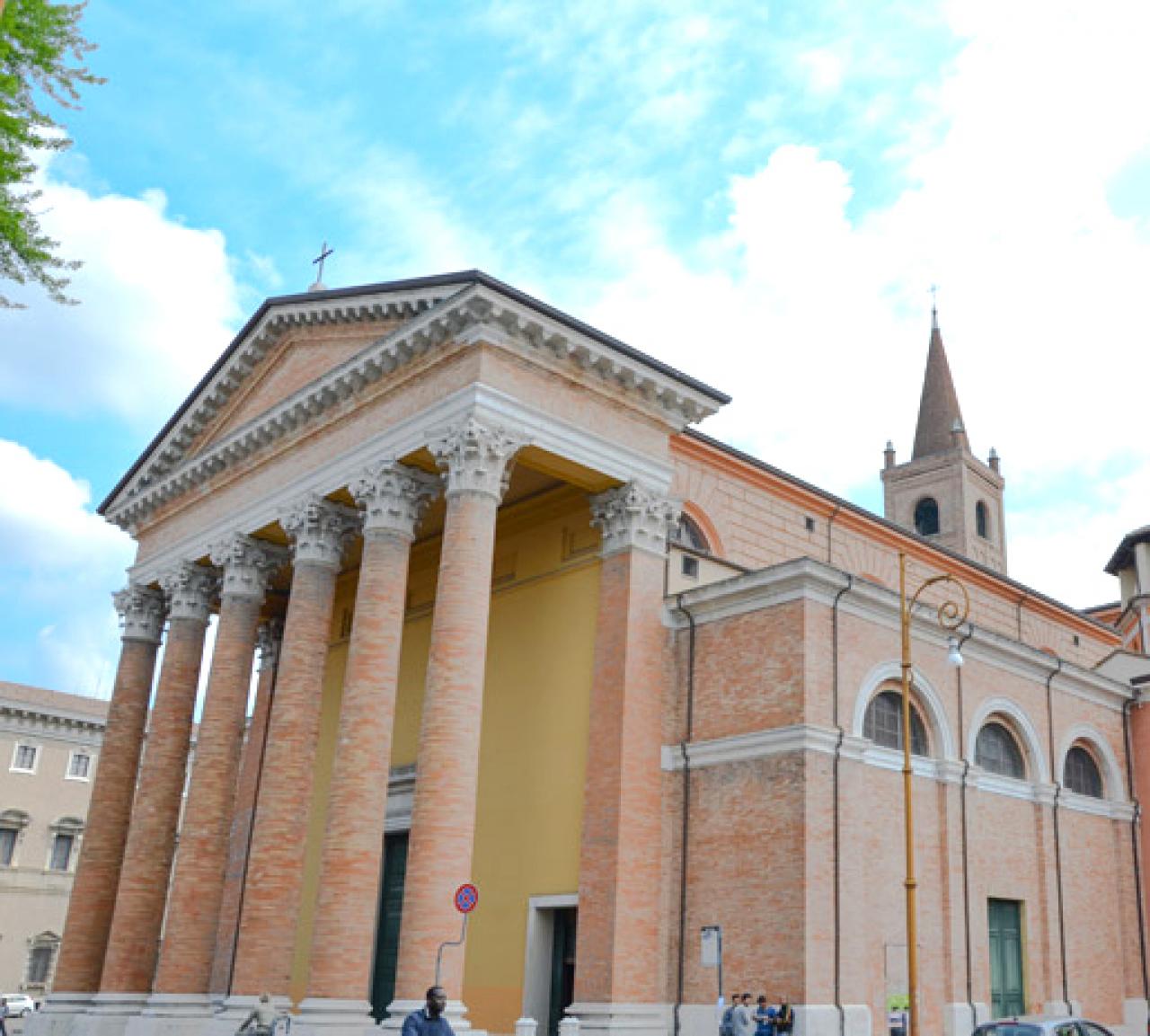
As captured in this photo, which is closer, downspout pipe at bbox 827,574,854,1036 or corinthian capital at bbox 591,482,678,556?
downspout pipe at bbox 827,574,854,1036

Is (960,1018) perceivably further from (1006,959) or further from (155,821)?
(155,821)

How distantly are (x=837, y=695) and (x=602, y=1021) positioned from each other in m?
5.86

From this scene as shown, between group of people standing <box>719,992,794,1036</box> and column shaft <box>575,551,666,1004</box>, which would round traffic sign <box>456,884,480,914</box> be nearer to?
column shaft <box>575,551,666,1004</box>

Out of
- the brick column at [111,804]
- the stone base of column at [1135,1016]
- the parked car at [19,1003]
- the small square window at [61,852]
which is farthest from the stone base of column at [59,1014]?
the small square window at [61,852]

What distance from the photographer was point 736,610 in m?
19.5

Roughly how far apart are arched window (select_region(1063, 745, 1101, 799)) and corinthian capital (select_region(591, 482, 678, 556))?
378 inches

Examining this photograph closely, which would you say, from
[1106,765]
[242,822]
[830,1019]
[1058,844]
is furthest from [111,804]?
[1106,765]

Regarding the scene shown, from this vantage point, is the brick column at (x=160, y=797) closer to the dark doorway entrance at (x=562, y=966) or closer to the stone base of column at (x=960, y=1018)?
the dark doorway entrance at (x=562, y=966)

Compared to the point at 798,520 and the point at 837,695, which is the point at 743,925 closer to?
the point at 837,695

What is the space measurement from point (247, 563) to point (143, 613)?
5.07 metres

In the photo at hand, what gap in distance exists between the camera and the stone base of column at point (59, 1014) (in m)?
24.0

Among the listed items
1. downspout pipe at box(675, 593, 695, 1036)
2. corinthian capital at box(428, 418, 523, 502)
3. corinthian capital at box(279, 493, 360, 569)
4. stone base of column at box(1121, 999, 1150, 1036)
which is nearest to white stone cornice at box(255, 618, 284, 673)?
corinthian capital at box(279, 493, 360, 569)

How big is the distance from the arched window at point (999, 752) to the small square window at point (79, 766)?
3761 centimetres

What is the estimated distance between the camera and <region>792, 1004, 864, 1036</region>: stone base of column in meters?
16.3
